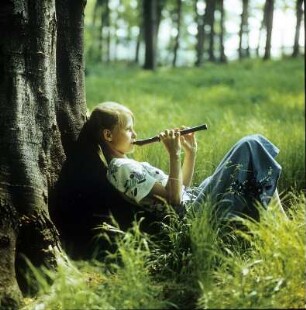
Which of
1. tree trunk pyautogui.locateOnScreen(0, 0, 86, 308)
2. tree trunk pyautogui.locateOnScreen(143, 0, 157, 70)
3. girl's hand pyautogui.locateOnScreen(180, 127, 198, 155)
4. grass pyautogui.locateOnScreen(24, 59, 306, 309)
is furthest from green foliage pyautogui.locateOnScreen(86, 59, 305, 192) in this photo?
tree trunk pyautogui.locateOnScreen(143, 0, 157, 70)

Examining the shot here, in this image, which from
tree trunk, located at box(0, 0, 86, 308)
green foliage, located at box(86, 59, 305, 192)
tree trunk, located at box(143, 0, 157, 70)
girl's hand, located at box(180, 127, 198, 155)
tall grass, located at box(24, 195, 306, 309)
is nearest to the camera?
tall grass, located at box(24, 195, 306, 309)

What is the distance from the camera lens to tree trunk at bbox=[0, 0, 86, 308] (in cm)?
292

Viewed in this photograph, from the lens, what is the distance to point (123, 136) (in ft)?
11.6

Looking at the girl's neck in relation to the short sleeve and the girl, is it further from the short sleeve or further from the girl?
the short sleeve

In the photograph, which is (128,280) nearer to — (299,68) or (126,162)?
(126,162)

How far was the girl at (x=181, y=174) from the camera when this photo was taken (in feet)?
10.8

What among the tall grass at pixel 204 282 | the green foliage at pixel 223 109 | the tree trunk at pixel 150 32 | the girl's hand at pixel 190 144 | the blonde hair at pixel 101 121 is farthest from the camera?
the tree trunk at pixel 150 32

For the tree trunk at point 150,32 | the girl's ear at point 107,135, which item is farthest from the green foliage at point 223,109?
the tree trunk at point 150,32

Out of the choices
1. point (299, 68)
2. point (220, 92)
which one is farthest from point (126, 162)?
point (299, 68)

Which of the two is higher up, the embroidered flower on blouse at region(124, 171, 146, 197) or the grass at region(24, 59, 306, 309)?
the embroidered flower on blouse at region(124, 171, 146, 197)

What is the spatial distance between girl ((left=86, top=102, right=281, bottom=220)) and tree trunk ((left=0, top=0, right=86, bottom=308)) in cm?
41

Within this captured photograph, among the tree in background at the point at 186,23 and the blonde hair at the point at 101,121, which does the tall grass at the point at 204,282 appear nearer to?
the blonde hair at the point at 101,121

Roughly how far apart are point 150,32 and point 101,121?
17757 millimetres

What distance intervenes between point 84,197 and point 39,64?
973 mm
